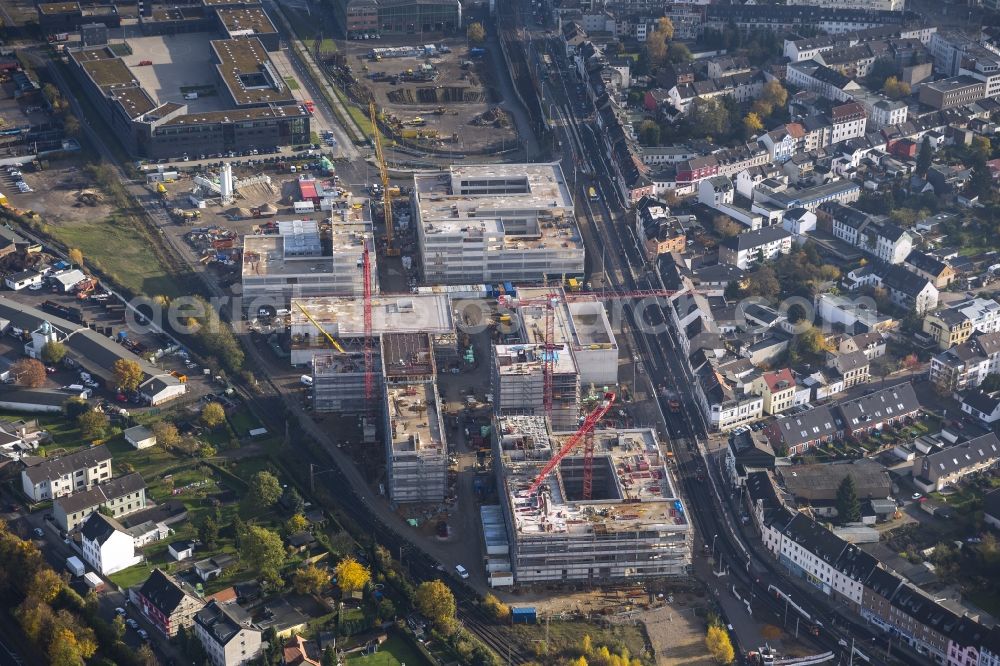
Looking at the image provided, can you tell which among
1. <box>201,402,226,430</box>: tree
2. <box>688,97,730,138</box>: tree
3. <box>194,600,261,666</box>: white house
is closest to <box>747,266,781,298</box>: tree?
<box>688,97,730,138</box>: tree

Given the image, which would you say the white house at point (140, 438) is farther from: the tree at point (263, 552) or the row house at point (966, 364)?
the row house at point (966, 364)

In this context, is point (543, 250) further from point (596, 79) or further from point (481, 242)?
point (596, 79)

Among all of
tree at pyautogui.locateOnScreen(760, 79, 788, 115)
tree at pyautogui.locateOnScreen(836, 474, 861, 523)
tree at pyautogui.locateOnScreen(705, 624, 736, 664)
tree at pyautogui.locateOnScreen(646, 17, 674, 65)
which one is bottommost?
tree at pyautogui.locateOnScreen(705, 624, 736, 664)

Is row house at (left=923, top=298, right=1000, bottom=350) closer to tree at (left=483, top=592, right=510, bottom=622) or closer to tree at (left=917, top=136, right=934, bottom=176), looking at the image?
tree at (left=917, top=136, right=934, bottom=176)

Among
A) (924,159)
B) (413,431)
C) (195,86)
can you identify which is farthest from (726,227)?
(195,86)

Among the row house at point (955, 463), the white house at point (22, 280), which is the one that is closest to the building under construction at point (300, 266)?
the white house at point (22, 280)

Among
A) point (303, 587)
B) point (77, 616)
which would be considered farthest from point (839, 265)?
point (77, 616)
